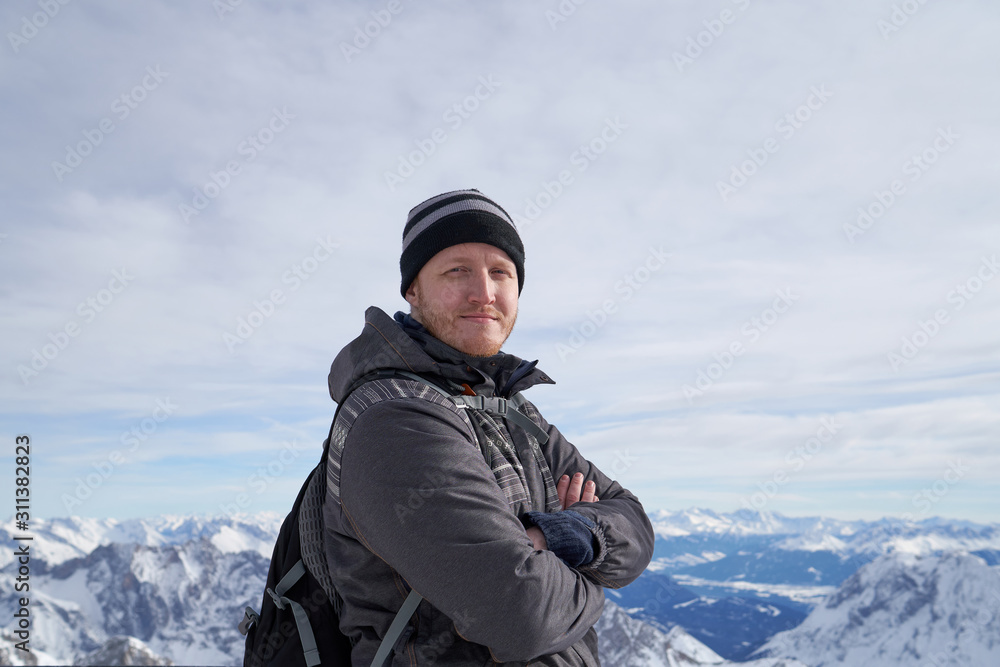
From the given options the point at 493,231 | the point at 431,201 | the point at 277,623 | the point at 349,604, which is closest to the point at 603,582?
the point at 349,604

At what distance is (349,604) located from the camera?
137 inches

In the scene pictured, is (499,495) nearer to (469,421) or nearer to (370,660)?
(469,421)

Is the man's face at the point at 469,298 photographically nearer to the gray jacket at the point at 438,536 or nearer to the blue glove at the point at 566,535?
the gray jacket at the point at 438,536

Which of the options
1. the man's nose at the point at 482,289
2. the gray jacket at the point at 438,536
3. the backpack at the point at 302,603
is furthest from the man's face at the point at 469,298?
the backpack at the point at 302,603

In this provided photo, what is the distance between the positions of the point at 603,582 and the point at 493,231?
2.26m

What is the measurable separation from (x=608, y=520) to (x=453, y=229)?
2053mm

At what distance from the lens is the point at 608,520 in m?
3.90

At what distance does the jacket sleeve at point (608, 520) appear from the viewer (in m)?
3.68

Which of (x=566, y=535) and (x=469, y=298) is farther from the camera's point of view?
(x=469, y=298)

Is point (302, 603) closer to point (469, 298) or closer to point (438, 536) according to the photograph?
point (438, 536)

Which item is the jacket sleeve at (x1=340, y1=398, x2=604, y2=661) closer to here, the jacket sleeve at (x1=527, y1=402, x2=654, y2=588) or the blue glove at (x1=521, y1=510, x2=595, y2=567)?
the blue glove at (x1=521, y1=510, x2=595, y2=567)

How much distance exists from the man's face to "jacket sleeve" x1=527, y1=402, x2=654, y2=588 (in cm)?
73

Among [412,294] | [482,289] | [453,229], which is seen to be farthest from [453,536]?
[453,229]

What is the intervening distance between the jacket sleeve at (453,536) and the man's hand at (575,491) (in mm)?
1008
